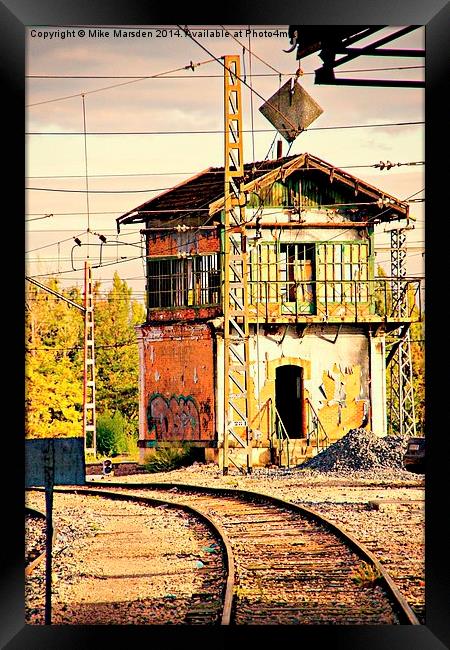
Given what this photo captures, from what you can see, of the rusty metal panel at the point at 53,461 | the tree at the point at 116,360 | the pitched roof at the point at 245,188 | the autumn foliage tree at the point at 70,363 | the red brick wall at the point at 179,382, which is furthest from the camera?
the pitched roof at the point at 245,188

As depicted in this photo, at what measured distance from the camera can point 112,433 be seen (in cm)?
1357

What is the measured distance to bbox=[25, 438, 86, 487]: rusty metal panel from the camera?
7797 mm

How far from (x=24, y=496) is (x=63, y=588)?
150 cm

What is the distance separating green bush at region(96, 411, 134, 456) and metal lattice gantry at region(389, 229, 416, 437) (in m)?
3.89

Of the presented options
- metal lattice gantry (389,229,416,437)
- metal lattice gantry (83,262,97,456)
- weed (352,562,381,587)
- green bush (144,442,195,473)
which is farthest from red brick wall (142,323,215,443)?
weed (352,562,381,587)

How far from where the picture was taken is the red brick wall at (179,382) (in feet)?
46.0

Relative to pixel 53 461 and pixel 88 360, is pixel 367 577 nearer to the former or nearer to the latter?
pixel 53 461

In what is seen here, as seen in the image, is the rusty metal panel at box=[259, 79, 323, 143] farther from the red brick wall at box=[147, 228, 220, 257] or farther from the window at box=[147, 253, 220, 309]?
the window at box=[147, 253, 220, 309]

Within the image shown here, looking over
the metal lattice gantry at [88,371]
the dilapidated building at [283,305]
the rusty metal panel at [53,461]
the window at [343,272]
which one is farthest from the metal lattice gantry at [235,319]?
the rusty metal panel at [53,461]

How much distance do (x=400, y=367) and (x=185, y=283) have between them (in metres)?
3.45

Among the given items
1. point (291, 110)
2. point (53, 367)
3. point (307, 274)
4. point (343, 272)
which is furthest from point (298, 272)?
point (291, 110)

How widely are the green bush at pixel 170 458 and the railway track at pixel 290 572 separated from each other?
1483 millimetres

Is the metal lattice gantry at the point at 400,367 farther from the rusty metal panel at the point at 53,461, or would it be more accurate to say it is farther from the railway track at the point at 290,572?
the rusty metal panel at the point at 53,461

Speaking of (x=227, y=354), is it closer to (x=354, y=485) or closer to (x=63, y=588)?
(x=354, y=485)
